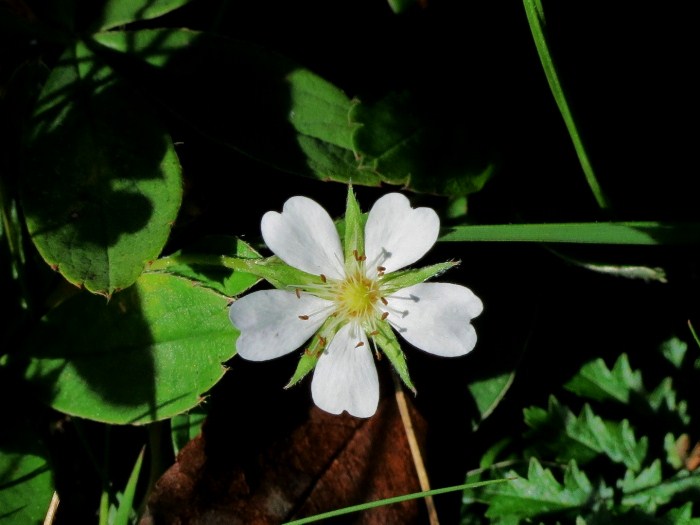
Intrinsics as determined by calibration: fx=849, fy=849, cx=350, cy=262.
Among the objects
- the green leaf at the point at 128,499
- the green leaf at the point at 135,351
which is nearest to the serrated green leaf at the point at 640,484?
the green leaf at the point at 135,351

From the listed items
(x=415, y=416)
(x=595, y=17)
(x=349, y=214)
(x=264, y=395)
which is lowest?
(x=415, y=416)

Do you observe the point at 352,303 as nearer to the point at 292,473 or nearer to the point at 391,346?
the point at 391,346

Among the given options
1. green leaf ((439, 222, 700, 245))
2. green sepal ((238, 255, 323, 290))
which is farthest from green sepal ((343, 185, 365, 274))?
green leaf ((439, 222, 700, 245))

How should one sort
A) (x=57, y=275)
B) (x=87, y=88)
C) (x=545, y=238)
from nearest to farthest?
(x=545, y=238) → (x=87, y=88) → (x=57, y=275)

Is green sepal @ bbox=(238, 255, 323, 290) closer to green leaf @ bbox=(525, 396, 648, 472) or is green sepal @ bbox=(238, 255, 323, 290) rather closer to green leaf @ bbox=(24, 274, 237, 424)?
green leaf @ bbox=(24, 274, 237, 424)

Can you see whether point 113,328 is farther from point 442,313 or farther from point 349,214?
point 442,313

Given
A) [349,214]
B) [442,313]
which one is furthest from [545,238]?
[349,214]

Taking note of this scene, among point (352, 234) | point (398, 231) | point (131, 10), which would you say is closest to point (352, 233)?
point (352, 234)
